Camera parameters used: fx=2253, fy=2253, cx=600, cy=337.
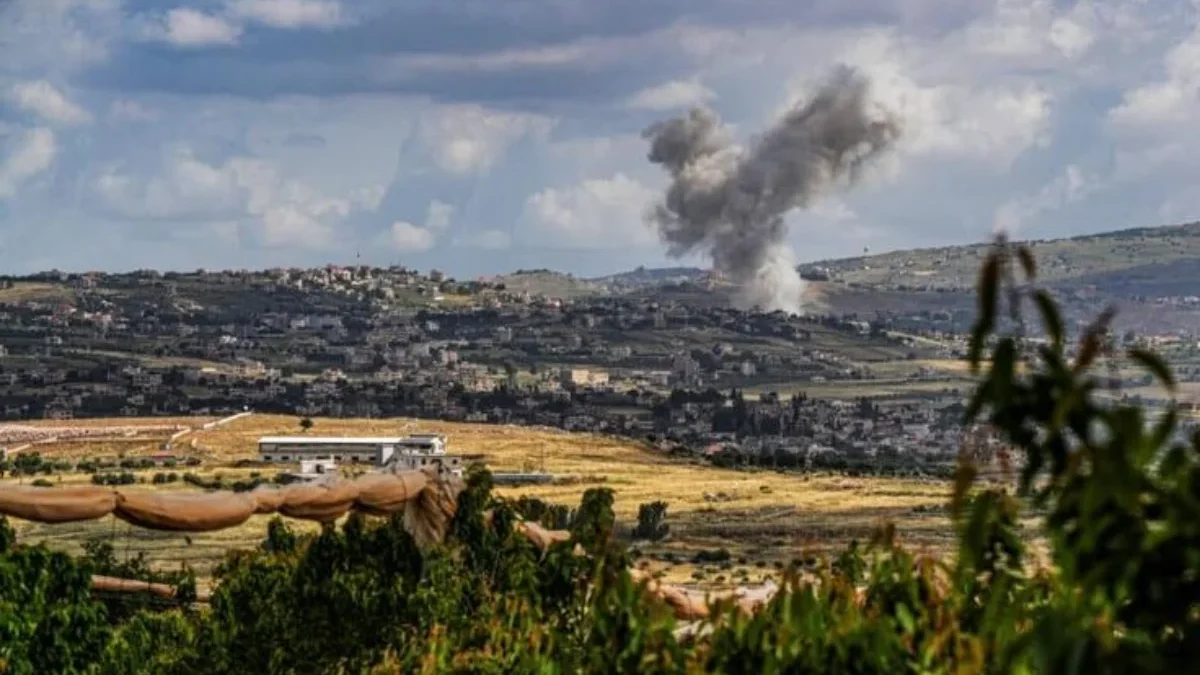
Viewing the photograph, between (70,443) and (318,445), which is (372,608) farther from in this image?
(70,443)

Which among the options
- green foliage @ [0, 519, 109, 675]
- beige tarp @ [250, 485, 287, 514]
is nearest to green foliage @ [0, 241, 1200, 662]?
green foliage @ [0, 519, 109, 675]

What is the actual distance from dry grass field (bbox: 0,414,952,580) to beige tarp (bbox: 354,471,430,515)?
103ft

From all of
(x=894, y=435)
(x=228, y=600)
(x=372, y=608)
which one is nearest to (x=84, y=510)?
(x=372, y=608)

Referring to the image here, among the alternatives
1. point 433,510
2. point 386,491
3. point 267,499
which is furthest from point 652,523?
point 267,499

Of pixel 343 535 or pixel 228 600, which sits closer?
pixel 343 535

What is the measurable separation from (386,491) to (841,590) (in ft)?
21.4

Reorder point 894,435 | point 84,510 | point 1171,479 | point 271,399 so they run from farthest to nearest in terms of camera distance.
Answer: point 271,399, point 894,435, point 84,510, point 1171,479

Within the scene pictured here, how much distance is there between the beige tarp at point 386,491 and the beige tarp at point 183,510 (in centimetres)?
79

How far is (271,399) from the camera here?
165 m

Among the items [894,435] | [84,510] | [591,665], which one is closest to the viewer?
[591,665]

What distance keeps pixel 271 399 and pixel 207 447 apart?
48848 mm

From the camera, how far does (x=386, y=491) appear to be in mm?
14242

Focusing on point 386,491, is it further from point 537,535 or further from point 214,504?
point 537,535

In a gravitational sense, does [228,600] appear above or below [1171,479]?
below
